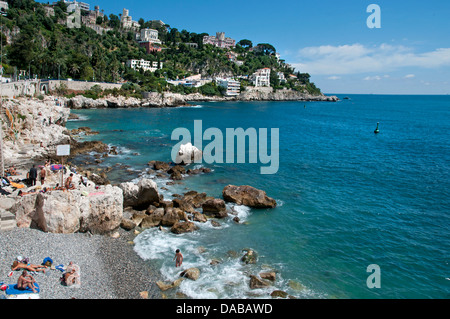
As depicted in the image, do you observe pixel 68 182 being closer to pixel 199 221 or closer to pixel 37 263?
pixel 37 263

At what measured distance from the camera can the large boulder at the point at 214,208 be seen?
21031 mm

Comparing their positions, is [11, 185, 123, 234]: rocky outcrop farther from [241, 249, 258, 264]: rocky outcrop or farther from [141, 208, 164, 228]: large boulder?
[241, 249, 258, 264]: rocky outcrop

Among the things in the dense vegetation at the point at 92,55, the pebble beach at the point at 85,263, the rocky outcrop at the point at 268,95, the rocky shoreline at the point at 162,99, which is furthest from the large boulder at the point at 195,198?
the rocky outcrop at the point at 268,95

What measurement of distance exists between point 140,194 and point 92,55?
102694 millimetres

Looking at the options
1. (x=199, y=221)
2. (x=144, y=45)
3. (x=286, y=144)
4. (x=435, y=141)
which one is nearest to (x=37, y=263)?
(x=199, y=221)

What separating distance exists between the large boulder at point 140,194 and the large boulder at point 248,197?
19.3ft

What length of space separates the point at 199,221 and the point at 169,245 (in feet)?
11.7

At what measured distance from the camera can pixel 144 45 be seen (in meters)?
174

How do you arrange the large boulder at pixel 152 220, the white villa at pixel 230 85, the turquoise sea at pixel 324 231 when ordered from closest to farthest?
the turquoise sea at pixel 324 231 → the large boulder at pixel 152 220 → the white villa at pixel 230 85

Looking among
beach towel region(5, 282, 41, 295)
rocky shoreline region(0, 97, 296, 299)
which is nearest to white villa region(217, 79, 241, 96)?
rocky shoreline region(0, 97, 296, 299)

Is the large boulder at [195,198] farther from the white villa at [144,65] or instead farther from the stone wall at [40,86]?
the white villa at [144,65]

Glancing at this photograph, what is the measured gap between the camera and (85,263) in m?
13.9

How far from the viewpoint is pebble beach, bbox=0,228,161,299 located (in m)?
11.8

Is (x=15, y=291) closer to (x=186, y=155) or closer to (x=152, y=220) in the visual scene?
(x=152, y=220)
